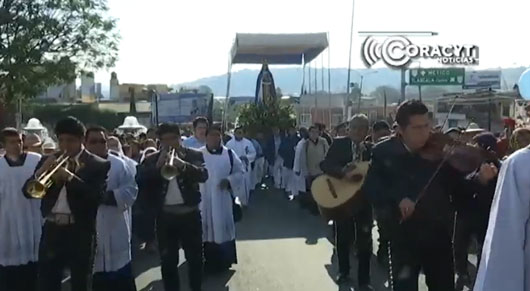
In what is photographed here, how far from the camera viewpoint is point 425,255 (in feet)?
20.9

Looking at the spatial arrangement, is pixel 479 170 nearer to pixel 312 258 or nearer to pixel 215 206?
pixel 215 206

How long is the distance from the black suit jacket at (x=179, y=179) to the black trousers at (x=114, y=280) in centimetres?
72

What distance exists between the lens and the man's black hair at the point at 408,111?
636 cm

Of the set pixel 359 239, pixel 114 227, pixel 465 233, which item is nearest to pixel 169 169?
pixel 114 227

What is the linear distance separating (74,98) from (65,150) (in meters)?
64.7

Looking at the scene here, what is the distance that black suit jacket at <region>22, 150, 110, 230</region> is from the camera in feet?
23.2

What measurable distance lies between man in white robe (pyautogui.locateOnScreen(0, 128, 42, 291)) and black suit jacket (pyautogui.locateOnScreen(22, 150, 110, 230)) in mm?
1434

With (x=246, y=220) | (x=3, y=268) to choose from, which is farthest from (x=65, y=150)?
(x=246, y=220)

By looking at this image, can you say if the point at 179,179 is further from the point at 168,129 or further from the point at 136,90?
the point at 136,90

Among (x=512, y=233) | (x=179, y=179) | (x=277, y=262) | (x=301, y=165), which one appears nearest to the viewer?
(x=512, y=233)

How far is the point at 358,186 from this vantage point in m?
9.31

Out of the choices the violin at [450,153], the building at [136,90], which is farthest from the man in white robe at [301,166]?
the building at [136,90]

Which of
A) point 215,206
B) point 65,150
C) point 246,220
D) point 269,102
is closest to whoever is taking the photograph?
point 65,150

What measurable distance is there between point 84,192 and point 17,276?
2.25 metres
